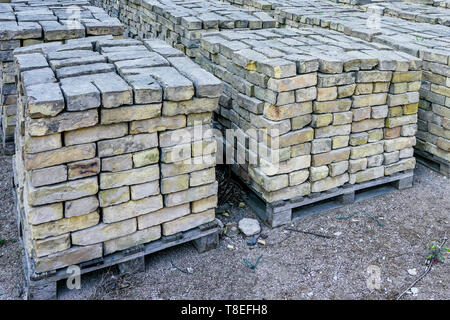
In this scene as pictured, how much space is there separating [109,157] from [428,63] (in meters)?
4.29

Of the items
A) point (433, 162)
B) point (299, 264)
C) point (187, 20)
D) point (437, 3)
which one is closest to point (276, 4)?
point (187, 20)

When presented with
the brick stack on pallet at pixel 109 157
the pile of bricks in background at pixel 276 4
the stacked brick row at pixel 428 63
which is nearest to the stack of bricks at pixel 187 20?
the pile of bricks in background at pixel 276 4

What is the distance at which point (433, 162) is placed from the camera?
6414 mm

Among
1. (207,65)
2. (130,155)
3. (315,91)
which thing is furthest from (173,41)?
(130,155)

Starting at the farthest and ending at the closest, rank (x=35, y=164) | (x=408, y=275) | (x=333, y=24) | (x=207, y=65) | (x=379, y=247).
Answer: (x=333, y=24) → (x=207, y=65) → (x=379, y=247) → (x=408, y=275) → (x=35, y=164)

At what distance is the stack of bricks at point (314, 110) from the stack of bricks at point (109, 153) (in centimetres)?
73

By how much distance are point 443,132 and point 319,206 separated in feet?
6.56

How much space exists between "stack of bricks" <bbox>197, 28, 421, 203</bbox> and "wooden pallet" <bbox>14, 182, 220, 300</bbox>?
808 mm

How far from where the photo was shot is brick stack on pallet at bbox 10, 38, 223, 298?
11.9 ft

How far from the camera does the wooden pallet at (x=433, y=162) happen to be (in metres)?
6.17

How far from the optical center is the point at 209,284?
424 centimetres

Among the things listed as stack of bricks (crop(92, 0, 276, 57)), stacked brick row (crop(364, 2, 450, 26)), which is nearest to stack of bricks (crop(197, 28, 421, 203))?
stack of bricks (crop(92, 0, 276, 57))

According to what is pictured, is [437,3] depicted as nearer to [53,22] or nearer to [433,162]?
[433,162]

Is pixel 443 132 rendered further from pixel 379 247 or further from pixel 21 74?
pixel 21 74
